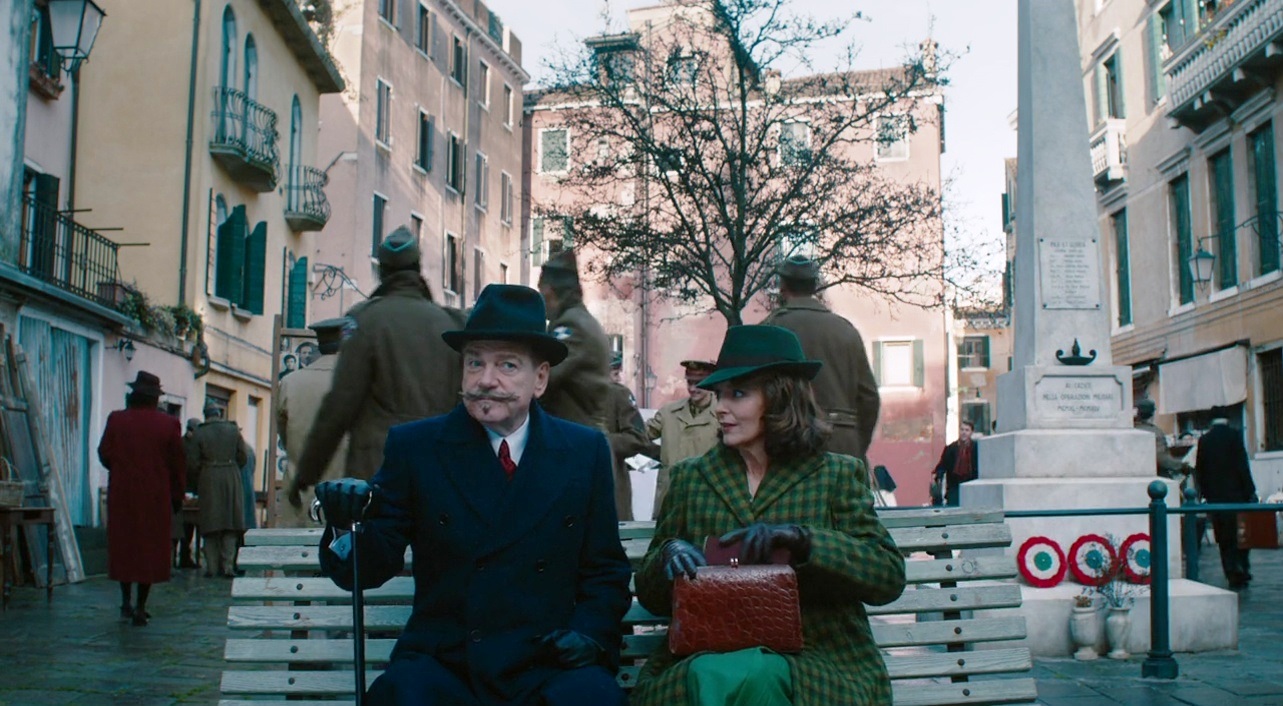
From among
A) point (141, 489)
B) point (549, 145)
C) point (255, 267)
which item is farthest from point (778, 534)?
point (549, 145)

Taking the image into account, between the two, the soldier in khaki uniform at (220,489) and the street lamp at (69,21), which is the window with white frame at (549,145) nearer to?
the soldier in khaki uniform at (220,489)

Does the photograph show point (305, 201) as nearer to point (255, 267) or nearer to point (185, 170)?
point (255, 267)

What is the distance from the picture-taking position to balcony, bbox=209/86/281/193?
2377 centimetres

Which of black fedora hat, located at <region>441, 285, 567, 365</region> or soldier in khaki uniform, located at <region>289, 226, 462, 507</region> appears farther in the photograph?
soldier in khaki uniform, located at <region>289, 226, 462, 507</region>

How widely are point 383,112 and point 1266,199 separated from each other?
2225 cm

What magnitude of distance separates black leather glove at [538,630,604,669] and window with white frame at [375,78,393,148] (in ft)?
110

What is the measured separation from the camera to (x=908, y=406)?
40.9 m

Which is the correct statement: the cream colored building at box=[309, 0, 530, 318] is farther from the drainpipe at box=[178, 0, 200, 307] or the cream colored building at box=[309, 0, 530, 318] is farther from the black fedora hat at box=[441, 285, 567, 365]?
the black fedora hat at box=[441, 285, 567, 365]

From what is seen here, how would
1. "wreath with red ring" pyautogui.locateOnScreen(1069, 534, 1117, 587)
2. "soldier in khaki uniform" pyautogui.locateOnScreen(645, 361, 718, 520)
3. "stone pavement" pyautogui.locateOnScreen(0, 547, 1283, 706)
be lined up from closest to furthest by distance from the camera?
"stone pavement" pyautogui.locateOnScreen(0, 547, 1283, 706) < "wreath with red ring" pyautogui.locateOnScreen(1069, 534, 1117, 587) < "soldier in khaki uniform" pyautogui.locateOnScreen(645, 361, 718, 520)

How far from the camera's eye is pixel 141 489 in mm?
11070

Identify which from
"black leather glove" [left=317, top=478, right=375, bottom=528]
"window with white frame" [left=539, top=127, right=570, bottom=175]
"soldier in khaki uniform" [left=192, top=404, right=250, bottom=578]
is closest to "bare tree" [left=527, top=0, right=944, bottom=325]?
"soldier in khaki uniform" [left=192, top=404, right=250, bottom=578]

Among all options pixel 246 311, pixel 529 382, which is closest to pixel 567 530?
pixel 529 382

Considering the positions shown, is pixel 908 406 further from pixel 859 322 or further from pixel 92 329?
pixel 92 329

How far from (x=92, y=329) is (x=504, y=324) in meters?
16.7
